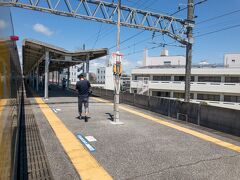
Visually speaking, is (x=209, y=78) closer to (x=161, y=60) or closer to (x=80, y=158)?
(x=161, y=60)

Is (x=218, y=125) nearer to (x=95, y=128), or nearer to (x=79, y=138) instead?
(x=95, y=128)

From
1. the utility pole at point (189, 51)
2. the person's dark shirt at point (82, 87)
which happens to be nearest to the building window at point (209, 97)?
the utility pole at point (189, 51)

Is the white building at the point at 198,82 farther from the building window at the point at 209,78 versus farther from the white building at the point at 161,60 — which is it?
the white building at the point at 161,60

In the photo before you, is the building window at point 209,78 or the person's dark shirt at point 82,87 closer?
the person's dark shirt at point 82,87

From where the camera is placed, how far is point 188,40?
43.3 feet

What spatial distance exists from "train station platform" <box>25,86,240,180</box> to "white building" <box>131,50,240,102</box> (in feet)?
98.9

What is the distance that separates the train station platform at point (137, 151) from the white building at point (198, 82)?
98.9 ft

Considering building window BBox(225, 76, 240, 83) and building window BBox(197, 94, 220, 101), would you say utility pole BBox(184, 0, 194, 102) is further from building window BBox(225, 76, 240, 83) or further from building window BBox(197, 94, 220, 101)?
building window BBox(197, 94, 220, 101)

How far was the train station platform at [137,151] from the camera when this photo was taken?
430 centimetres

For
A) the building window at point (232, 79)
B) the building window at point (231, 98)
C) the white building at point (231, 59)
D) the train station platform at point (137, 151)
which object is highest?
the white building at point (231, 59)

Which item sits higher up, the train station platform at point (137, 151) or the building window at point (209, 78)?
the building window at point (209, 78)

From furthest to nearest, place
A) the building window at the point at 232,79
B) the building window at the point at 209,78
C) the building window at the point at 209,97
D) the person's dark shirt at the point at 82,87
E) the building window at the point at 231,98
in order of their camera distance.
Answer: the building window at the point at 209,78 → the building window at the point at 209,97 → the building window at the point at 232,79 → the building window at the point at 231,98 → the person's dark shirt at the point at 82,87

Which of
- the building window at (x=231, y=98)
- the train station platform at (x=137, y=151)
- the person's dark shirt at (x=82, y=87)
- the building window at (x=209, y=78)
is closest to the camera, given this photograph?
the train station platform at (x=137, y=151)

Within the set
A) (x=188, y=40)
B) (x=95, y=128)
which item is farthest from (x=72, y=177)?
(x=188, y=40)
